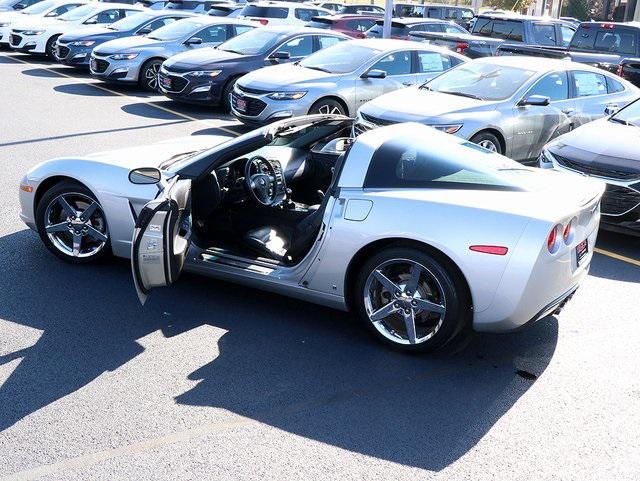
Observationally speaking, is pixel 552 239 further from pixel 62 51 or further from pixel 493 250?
pixel 62 51

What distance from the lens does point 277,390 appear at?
4.37 metres

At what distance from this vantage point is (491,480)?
11.9ft

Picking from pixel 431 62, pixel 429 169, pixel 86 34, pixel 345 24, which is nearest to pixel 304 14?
pixel 345 24

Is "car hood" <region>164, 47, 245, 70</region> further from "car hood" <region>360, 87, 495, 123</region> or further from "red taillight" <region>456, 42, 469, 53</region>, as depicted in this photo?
"red taillight" <region>456, 42, 469, 53</region>

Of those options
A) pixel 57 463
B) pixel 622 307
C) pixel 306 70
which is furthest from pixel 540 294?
pixel 306 70

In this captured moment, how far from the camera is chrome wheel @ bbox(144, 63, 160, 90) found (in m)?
15.8

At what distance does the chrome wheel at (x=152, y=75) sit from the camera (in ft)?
51.7

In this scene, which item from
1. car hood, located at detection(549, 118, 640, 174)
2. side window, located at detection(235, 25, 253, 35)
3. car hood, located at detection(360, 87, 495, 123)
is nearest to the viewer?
car hood, located at detection(549, 118, 640, 174)

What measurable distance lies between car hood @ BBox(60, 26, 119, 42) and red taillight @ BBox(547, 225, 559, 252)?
15.2 metres

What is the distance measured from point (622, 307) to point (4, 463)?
14.6ft

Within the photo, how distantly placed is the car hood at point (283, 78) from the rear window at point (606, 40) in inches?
298

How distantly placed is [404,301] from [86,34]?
50.1ft

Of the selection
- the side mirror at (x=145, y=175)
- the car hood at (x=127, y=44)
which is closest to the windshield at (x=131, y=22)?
the car hood at (x=127, y=44)

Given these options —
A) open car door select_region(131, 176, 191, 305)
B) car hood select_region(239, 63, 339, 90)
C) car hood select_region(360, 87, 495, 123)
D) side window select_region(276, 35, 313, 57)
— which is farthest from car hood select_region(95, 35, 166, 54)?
open car door select_region(131, 176, 191, 305)
